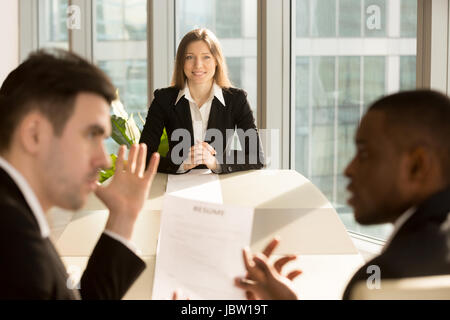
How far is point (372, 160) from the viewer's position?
866 millimetres

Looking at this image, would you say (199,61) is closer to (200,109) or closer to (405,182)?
(200,109)

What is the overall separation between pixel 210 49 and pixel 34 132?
2210mm

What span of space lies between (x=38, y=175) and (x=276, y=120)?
10.7 feet

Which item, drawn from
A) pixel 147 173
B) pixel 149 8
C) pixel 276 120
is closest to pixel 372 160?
pixel 147 173

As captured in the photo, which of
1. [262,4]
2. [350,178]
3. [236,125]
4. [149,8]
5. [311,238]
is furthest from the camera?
[149,8]

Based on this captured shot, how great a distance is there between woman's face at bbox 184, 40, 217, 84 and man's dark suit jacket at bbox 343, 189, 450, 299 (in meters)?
2.22

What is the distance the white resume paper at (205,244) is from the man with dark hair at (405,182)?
0.13 feet

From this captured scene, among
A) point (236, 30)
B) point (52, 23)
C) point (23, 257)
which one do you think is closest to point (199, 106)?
point (236, 30)

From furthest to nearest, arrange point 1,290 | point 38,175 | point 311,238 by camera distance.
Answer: point 311,238, point 38,175, point 1,290

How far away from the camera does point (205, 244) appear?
942mm

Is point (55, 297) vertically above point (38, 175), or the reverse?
point (38, 175)

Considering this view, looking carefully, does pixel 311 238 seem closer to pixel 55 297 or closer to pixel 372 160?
pixel 372 160

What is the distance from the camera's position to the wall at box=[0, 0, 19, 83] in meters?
4.17

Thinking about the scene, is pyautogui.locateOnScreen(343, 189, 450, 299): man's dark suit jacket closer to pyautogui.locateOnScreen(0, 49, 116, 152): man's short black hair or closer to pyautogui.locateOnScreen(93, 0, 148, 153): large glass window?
pyautogui.locateOnScreen(0, 49, 116, 152): man's short black hair
